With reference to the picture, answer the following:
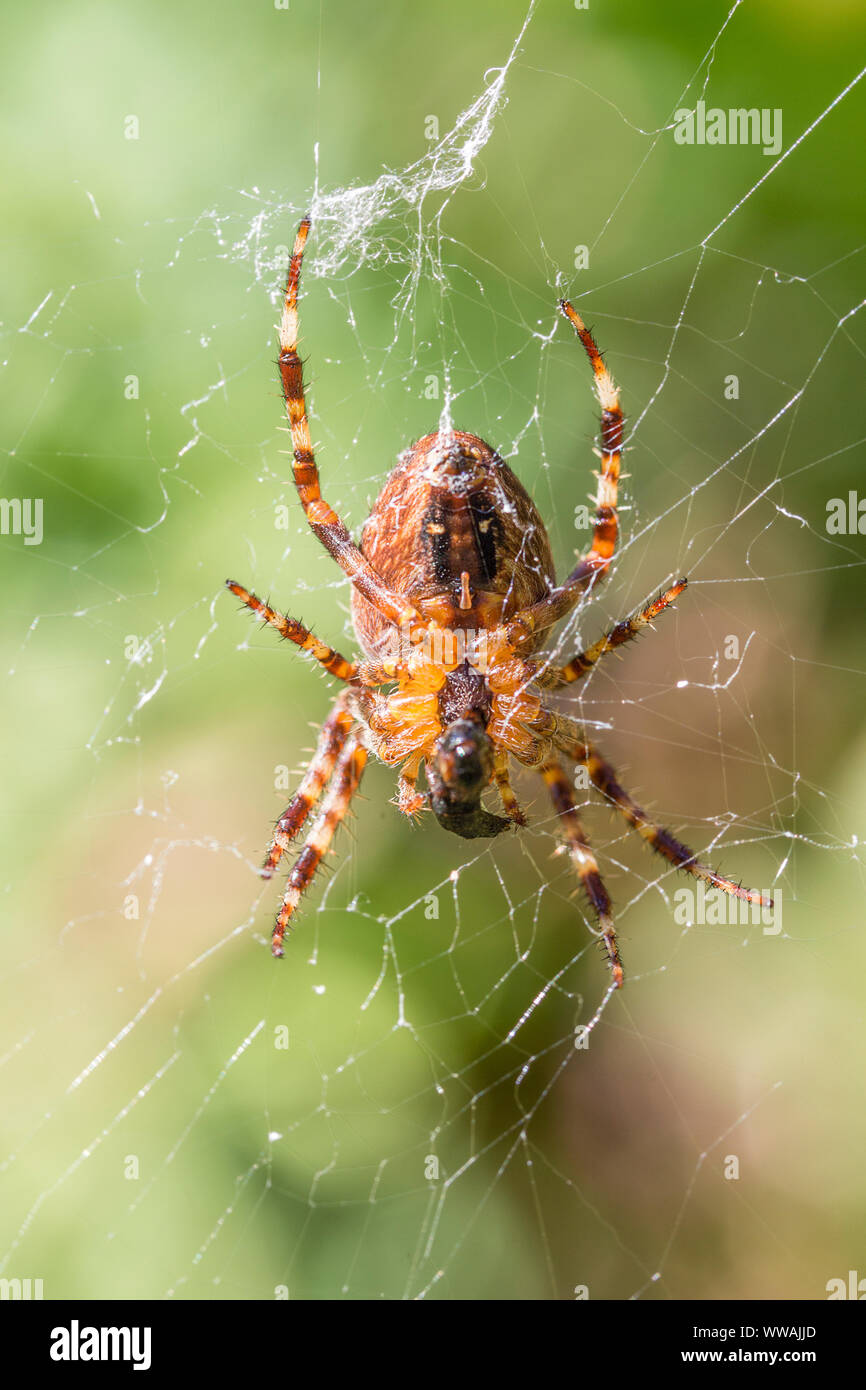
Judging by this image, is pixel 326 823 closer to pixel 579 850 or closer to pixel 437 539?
pixel 579 850

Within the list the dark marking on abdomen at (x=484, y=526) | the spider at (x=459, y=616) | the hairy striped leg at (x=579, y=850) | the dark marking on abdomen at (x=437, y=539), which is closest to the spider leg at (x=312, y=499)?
the spider at (x=459, y=616)

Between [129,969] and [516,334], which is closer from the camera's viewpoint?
[516,334]

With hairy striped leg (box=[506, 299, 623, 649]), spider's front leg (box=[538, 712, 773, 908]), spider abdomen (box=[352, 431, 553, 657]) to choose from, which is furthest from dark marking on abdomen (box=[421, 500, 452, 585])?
spider's front leg (box=[538, 712, 773, 908])

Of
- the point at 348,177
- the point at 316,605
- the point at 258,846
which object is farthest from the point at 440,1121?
the point at 348,177

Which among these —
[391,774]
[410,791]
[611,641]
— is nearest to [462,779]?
[410,791]

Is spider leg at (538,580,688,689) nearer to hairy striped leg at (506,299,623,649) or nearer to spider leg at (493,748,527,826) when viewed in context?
hairy striped leg at (506,299,623,649)

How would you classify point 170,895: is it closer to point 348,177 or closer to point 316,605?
point 316,605
